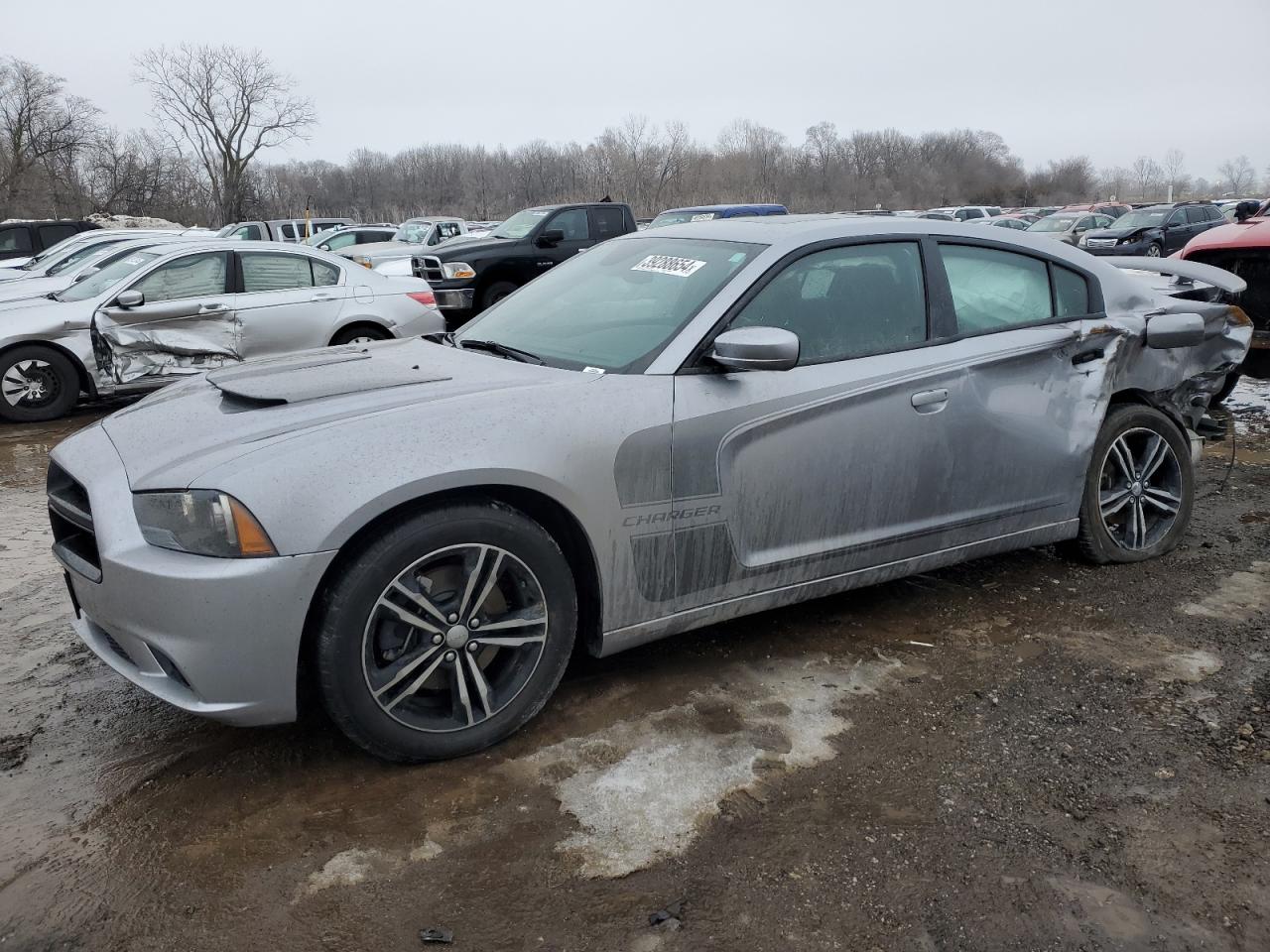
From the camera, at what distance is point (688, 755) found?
3029 millimetres

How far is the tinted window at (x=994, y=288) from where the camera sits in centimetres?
391

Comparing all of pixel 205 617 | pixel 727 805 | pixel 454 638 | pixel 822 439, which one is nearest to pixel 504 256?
pixel 822 439

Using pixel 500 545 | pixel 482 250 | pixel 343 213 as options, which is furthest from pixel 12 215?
pixel 500 545

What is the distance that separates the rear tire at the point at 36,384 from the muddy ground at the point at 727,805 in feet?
18.6

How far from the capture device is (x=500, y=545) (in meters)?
2.91

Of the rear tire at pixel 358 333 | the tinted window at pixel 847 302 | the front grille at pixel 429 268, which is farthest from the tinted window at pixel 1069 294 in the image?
the front grille at pixel 429 268

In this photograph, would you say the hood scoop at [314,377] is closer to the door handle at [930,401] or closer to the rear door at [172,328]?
the door handle at [930,401]

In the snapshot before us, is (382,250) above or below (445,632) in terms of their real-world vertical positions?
above

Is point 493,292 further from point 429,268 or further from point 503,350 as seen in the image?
point 503,350

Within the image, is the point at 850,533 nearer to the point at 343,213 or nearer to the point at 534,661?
the point at 534,661

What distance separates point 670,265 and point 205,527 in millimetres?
1965

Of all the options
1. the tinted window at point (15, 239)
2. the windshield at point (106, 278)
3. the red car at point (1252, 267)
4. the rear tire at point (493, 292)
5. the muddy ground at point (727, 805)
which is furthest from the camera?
the tinted window at point (15, 239)

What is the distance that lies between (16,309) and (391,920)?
8.37 meters

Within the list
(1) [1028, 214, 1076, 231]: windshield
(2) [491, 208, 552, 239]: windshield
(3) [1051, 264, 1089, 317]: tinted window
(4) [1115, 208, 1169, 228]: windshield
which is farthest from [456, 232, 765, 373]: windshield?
(1) [1028, 214, 1076, 231]: windshield
